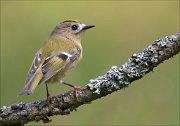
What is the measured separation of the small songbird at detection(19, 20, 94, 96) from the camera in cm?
457

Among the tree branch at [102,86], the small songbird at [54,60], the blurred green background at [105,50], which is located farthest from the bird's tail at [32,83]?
the blurred green background at [105,50]

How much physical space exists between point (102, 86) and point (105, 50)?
3686 mm

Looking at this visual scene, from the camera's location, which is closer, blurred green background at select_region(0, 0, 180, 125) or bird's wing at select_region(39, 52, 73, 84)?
bird's wing at select_region(39, 52, 73, 84)

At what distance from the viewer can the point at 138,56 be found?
3871 millimetres

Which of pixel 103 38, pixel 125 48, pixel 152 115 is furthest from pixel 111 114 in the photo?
pixel 103 38

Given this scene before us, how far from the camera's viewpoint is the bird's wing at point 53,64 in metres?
4.67

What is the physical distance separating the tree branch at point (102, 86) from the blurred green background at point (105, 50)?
90.1 inches

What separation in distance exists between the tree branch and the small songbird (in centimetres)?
17

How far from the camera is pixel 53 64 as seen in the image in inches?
189

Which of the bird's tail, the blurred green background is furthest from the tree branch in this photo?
the blurred green background

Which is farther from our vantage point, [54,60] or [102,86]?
[54,60]

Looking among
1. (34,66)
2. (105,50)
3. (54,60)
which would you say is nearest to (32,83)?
(34,66)

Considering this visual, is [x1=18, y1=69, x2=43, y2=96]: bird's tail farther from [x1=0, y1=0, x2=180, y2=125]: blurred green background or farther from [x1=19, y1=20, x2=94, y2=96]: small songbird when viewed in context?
[x1=0, y1=0, x2=180, y2=125]: blurred green background

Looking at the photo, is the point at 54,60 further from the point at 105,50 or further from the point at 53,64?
the point at 105,50
